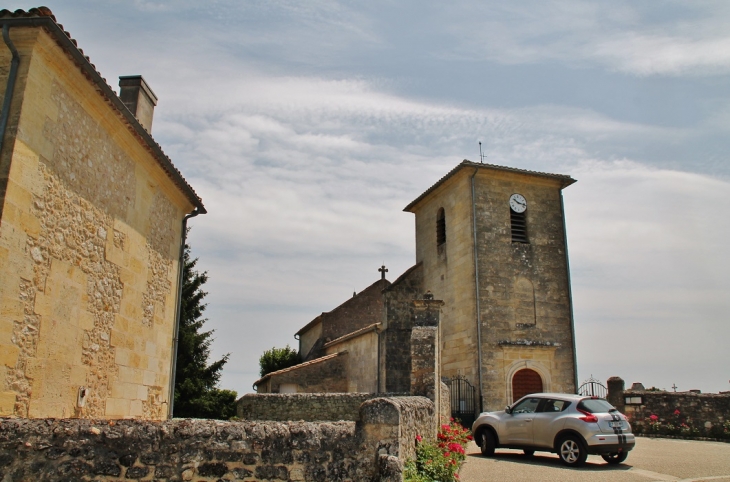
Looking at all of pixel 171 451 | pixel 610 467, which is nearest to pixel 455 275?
pixel 610 467

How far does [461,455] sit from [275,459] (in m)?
5.27

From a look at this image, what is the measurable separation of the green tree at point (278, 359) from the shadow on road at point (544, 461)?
2319cm

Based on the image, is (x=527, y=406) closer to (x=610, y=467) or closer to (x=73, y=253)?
(x=610, y=467)

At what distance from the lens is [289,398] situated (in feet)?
47.1

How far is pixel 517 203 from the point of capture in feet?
68.4

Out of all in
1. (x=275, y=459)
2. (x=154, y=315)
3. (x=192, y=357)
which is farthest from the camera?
(x=192, y=357)

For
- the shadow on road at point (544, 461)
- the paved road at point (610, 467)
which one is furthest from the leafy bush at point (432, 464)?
the shadow on road at point (544, 461)

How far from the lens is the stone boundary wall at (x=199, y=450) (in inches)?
193

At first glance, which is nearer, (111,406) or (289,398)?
(111,406)

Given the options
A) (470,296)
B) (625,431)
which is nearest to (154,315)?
(625,431)

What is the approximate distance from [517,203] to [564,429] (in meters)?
11.4

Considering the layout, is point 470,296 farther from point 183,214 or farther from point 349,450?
point 349,450

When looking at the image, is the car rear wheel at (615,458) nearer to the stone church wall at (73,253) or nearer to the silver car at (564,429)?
the silver car at (564,429)

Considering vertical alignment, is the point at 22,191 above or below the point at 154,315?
above
